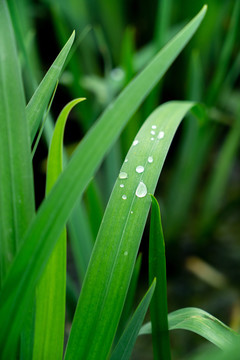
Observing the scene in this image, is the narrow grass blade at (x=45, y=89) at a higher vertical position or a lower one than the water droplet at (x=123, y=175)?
higher

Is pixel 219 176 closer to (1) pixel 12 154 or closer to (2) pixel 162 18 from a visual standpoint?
(2) pixel 162 18

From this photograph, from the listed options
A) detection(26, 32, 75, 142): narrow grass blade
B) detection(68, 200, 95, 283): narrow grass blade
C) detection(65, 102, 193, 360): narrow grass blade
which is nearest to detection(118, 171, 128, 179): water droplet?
detection(65, 102, 193, 360): narrow grass blade

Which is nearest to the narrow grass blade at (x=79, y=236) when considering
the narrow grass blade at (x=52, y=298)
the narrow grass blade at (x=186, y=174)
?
the narrow grass blade at (x=52, y=298)

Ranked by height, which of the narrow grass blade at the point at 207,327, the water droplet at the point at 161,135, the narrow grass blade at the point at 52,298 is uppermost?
the water droplet at the point at 161,135

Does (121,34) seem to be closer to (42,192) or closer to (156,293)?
(42,192)

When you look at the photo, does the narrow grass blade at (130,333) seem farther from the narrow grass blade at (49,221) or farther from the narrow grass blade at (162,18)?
the narrow grass blade at (162,18)
